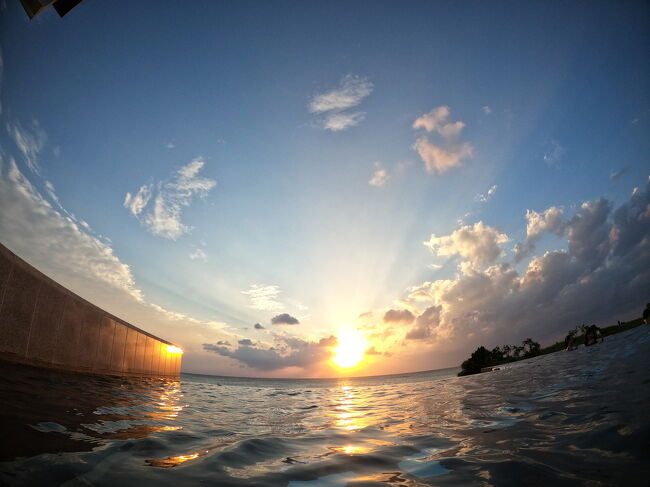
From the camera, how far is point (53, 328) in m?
9.21

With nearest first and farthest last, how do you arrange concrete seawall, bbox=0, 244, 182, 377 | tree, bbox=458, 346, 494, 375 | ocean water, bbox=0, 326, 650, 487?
ocean water, bbox=0, 326, 650, 487 → concrete seawall, bbox=0, 244, 182, 377 → tree, bbox=458, 346, 494, 375

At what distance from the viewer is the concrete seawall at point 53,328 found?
7387 millimetres

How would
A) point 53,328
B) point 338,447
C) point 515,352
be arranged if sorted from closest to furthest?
1. point 338,447
2. point 53,328
3. point 515,352

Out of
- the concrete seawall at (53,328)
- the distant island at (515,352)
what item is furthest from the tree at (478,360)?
the concrete seawall at (53,328)

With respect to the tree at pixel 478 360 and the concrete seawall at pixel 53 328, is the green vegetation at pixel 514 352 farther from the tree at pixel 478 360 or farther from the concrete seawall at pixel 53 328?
the concrete seawall at pixel 53 328

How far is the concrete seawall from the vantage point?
7.39 meters

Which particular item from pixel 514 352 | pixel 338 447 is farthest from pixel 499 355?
pixel 338 447

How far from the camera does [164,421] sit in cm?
532

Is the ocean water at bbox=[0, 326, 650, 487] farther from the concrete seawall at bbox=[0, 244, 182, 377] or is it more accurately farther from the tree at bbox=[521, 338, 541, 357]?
the tree at bbox=[521, 338, 541, 357]

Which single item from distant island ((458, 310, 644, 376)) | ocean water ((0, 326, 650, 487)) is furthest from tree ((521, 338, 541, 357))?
ocean water ((0, 326, 650, 487))

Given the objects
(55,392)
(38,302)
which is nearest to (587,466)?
(55,392)

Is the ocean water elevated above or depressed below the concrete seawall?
below

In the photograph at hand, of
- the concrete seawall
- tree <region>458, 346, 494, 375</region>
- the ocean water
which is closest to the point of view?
the ocean water

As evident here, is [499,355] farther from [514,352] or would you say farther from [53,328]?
[53,328]
